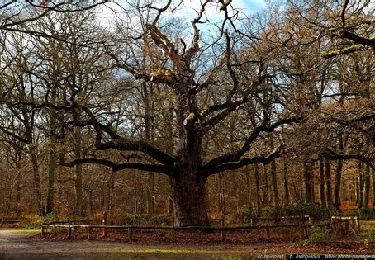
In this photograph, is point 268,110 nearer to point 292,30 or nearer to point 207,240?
point 292,30

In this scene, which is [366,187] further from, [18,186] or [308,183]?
[18,186]

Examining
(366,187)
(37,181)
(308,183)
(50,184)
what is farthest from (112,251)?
Result: (366,187)

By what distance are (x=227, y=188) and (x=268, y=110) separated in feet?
56.2

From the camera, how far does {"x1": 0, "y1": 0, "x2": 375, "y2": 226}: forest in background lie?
16859 mm

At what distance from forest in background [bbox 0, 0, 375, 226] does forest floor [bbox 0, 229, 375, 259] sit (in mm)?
3425

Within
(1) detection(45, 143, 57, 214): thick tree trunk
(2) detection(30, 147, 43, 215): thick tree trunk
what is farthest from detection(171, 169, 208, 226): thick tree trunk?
(2) detection(30, 147, 43, 215): thick tree trunk

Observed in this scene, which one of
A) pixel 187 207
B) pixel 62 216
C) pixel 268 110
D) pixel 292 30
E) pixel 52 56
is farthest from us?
pixel 62 216

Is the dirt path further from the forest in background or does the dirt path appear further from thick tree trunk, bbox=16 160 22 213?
thick tree trunk, bbox=16 160 22 213

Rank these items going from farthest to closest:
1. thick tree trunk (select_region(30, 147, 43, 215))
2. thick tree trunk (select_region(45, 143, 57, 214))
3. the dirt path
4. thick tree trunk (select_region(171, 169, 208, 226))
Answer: thick tree trunk (select_region(30, 147, 43, 215)) < thick tree trunk (select_region(45, 143, 57, 214)) < thick tree trunk (select_region(171, 169, 208, 226)) < the dirt path

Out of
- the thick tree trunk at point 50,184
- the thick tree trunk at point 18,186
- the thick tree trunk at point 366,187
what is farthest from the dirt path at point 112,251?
the thick tree trunk at point 366,187

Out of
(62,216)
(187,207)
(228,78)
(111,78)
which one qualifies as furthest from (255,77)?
(62,216)

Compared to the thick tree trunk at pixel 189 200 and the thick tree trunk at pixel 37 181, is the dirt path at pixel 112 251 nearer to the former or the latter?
the thick tree trunk at pixel 189 200

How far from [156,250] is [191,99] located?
288 inches

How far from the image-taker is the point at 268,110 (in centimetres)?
2495
